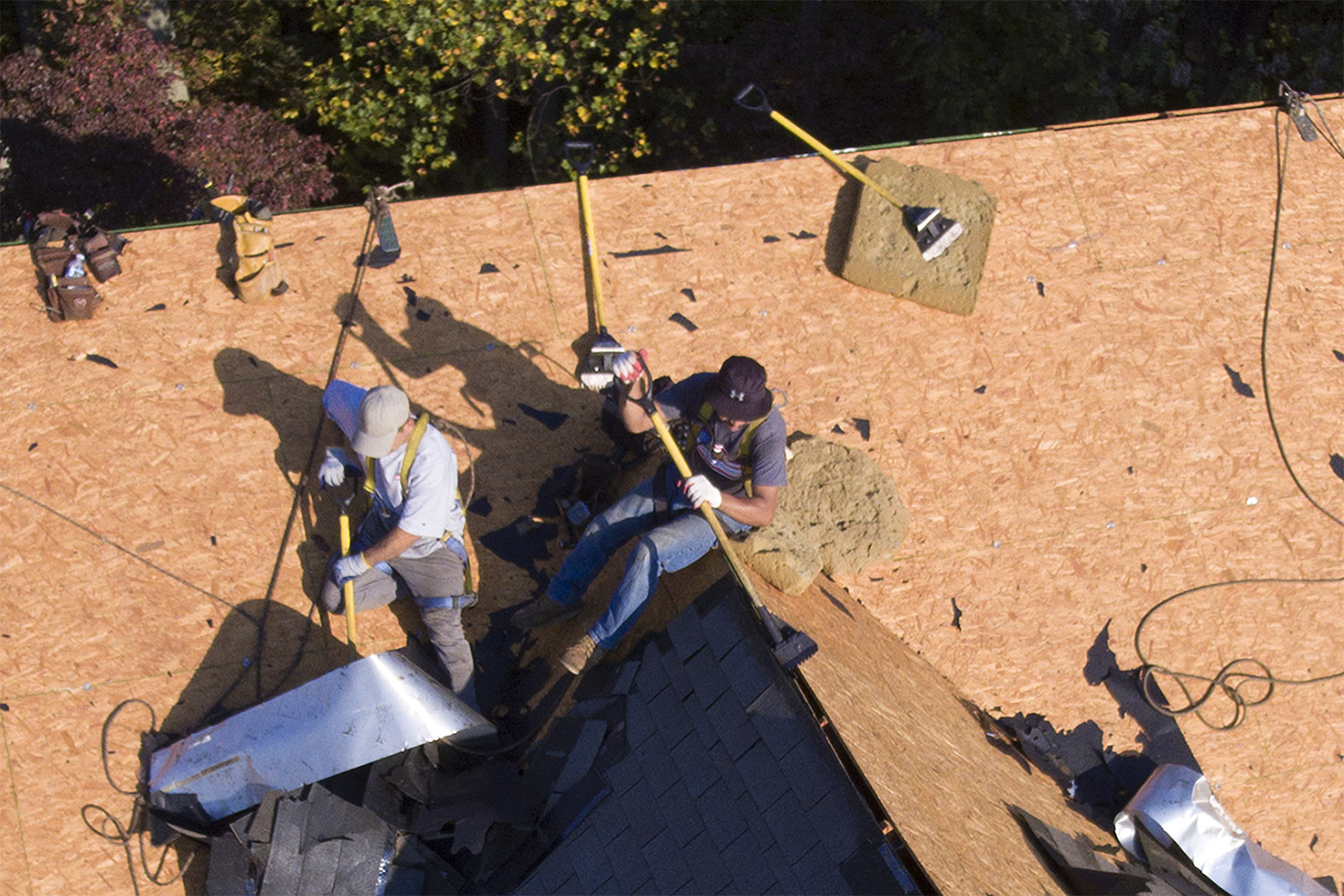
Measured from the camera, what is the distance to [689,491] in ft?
19.7

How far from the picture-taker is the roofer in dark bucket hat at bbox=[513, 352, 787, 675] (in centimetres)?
593

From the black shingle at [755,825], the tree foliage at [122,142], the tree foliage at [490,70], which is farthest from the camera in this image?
the tree foliage at [122,142]

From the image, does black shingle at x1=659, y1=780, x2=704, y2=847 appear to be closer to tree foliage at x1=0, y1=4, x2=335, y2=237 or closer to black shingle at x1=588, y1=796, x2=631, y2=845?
black shingle at x1=588, y1=796, x2=631, y2=845

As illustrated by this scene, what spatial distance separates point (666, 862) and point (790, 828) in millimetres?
687

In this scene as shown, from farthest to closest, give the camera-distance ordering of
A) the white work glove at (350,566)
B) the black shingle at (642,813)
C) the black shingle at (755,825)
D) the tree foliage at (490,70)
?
1. the tree foliage at (490,70)
2. the white work glove at (350,566)
3. the black shingle at (642,813)
4. the black shingle at (755,825)

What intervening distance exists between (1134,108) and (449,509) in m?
10.6

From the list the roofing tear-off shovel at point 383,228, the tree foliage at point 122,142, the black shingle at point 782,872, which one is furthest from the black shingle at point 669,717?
the tree foliage at point 122,142

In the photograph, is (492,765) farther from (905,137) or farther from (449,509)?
(905,137)

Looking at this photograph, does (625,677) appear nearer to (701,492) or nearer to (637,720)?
(637,720)

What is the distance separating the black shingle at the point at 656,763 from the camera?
566 cm

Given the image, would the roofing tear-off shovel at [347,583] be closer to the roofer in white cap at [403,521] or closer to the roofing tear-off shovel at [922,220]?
the roofer in white cap at [403,521]

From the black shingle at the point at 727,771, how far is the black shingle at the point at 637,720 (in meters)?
0.42

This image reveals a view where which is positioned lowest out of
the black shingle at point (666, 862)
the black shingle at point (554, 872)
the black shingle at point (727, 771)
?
the black shingle at point (554, 872)

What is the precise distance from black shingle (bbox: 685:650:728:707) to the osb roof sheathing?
59cm
